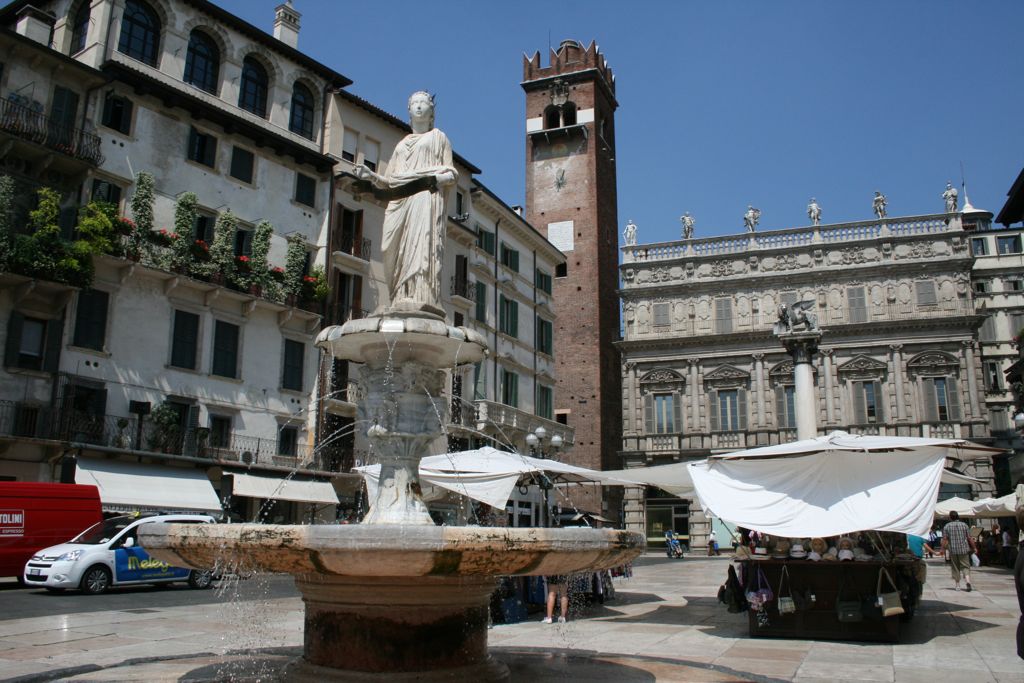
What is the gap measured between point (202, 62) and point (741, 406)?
34.8 m

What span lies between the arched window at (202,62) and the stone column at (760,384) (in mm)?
33798

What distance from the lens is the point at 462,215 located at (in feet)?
116

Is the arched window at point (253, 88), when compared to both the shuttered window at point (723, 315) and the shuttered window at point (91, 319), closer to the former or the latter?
the shuttered window at point (91, 319)

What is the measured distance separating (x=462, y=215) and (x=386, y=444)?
27.3 m

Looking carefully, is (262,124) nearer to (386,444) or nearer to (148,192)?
(148,192)

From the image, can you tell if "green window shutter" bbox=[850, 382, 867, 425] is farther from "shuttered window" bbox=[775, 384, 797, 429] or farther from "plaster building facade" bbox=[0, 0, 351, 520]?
"plaster building facade" bbox=[0, 0, 351, 520]

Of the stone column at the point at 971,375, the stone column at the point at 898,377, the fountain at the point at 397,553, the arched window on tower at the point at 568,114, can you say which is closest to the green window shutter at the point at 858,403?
the stone column at the point at 898,377

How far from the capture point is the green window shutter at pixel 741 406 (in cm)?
4922

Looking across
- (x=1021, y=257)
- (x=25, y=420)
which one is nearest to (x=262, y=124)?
(x=25, y=420)

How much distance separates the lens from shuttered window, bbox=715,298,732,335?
166 ft

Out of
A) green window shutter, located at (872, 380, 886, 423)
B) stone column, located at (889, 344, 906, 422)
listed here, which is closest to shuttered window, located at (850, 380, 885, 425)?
green window shutter, located at (872, 380, 886, 423)

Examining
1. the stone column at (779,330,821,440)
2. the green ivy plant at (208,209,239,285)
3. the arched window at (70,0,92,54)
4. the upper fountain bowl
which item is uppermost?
the arched window at (70,0,92,54)

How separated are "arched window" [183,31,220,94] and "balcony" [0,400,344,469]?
1127 centimetres

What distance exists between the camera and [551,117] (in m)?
56.0
